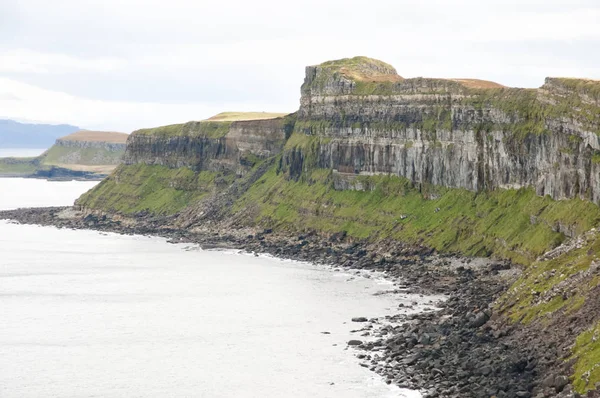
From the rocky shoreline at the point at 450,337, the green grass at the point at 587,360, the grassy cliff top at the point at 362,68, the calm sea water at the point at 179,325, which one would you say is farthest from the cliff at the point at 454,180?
the calm sea water at the point at 179,325

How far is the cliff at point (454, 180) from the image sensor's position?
88.1m

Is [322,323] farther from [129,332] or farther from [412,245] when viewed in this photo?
[412,245]

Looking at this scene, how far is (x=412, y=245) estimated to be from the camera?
140m

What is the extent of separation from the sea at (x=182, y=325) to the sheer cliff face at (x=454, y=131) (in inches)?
1082

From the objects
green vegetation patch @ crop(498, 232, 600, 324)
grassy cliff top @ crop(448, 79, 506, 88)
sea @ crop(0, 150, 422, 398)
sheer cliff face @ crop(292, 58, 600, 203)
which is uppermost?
grassy cliff top @ crop(448, 79, 506, 88)

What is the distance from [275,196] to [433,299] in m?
79.0

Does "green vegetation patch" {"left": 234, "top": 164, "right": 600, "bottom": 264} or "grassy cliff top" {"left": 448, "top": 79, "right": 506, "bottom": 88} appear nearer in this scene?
"green vegetation patch" {"left": 234, "top": 164, "right": 600, "bottom": 264}

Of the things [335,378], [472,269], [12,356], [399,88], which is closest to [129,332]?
[12,356]

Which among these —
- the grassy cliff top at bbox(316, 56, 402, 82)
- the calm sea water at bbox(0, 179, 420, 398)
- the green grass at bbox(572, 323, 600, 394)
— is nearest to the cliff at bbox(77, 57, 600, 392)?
the green grass at bbox(572, 323, 600, 394)

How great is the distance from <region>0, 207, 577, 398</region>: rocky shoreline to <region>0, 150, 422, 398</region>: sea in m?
2.77

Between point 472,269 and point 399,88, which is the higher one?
point 399,88

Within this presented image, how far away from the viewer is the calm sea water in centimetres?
7762

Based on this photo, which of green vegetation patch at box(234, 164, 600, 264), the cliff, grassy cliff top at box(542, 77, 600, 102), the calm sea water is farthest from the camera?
green vegetation patch at box(234, 164, 600, 264)

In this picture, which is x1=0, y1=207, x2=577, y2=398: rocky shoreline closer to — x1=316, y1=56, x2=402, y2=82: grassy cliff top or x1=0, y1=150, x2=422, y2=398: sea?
x1=0, y1=150, x2=422, y2=398: sea
